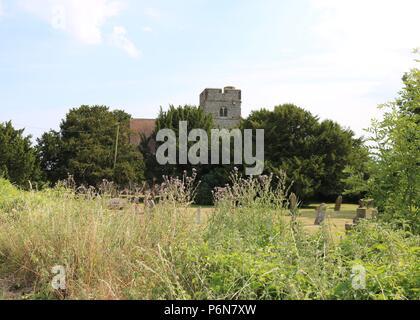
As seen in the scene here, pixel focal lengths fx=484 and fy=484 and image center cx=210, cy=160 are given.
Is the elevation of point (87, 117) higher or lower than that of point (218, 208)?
higher

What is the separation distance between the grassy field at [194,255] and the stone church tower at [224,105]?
153ft

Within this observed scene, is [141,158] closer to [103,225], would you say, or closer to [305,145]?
[305,145]

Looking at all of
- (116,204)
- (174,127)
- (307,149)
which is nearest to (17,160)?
(174,127)

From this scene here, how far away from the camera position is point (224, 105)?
175 ft

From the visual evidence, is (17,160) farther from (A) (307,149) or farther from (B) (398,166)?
(B) (398,166)

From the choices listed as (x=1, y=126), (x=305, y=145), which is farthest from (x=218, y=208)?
(x=1, y=126)

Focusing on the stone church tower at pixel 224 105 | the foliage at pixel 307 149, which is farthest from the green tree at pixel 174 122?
the stone church tower at pixel 224 105

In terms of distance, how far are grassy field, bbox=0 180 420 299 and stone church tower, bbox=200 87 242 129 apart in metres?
46.6

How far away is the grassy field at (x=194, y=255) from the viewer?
11.1 feet

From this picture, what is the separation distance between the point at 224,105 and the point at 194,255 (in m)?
49.8

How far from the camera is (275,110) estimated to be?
33781mm
